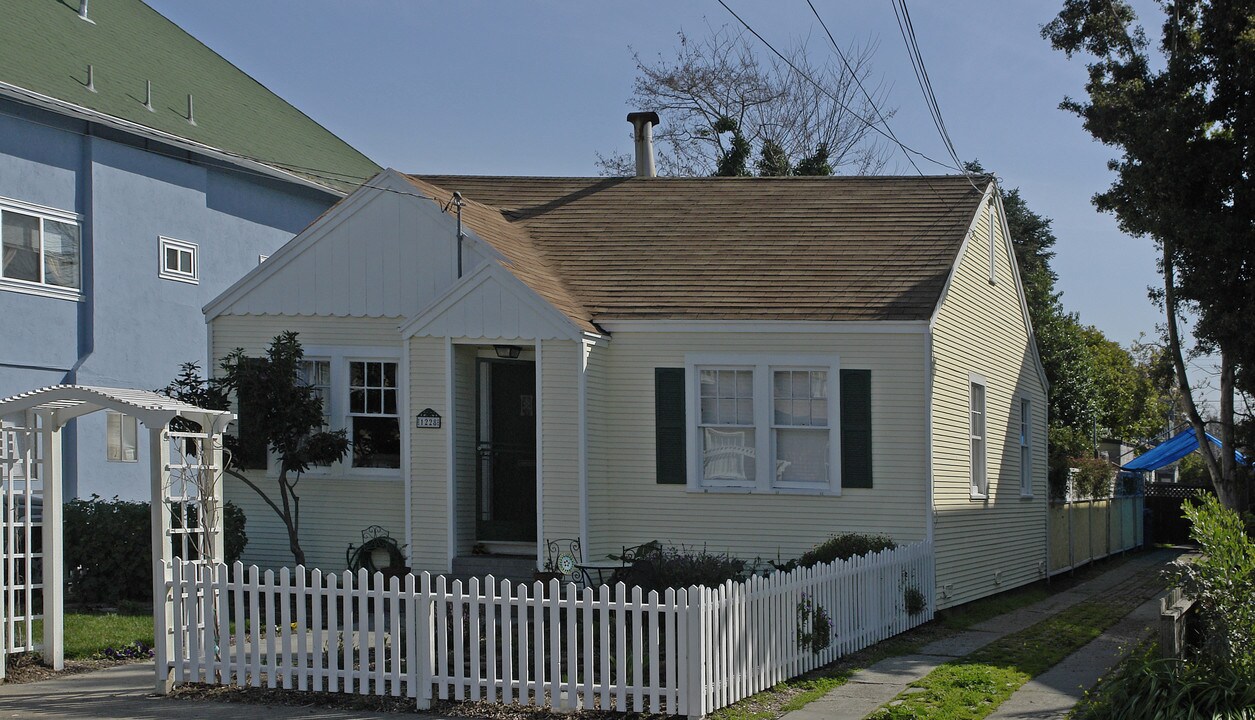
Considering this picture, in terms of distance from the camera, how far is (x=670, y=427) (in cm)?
1539

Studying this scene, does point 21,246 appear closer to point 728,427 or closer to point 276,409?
point 276,409

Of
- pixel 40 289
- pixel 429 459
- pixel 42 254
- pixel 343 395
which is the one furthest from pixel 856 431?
pixel 42 254

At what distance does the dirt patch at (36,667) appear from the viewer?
34.4 ft

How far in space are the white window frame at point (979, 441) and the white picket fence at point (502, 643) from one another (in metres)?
6.67

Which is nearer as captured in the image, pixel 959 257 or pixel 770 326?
Result: pixel 770 326

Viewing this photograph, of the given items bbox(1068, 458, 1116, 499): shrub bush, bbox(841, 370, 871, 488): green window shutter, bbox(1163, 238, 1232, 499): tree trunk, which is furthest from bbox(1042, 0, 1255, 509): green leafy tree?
bbox(841, 370, 871, 488): green window shutter

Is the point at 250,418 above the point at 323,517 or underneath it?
above

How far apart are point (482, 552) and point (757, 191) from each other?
6.73 metres

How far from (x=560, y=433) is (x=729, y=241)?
401cm

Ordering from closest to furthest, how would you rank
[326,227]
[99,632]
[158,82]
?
1. [99,632]
2. [326,227]
3. [158,82]

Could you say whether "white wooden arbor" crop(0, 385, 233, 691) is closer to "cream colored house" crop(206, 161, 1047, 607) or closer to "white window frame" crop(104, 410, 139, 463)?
"cream colored house" crop(206, 161, 1047, 607)

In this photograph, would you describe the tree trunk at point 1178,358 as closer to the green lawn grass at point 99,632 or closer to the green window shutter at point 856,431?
the green window shutter at point 856,431

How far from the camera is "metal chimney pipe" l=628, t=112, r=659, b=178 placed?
2080 centimetres

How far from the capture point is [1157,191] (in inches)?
733
